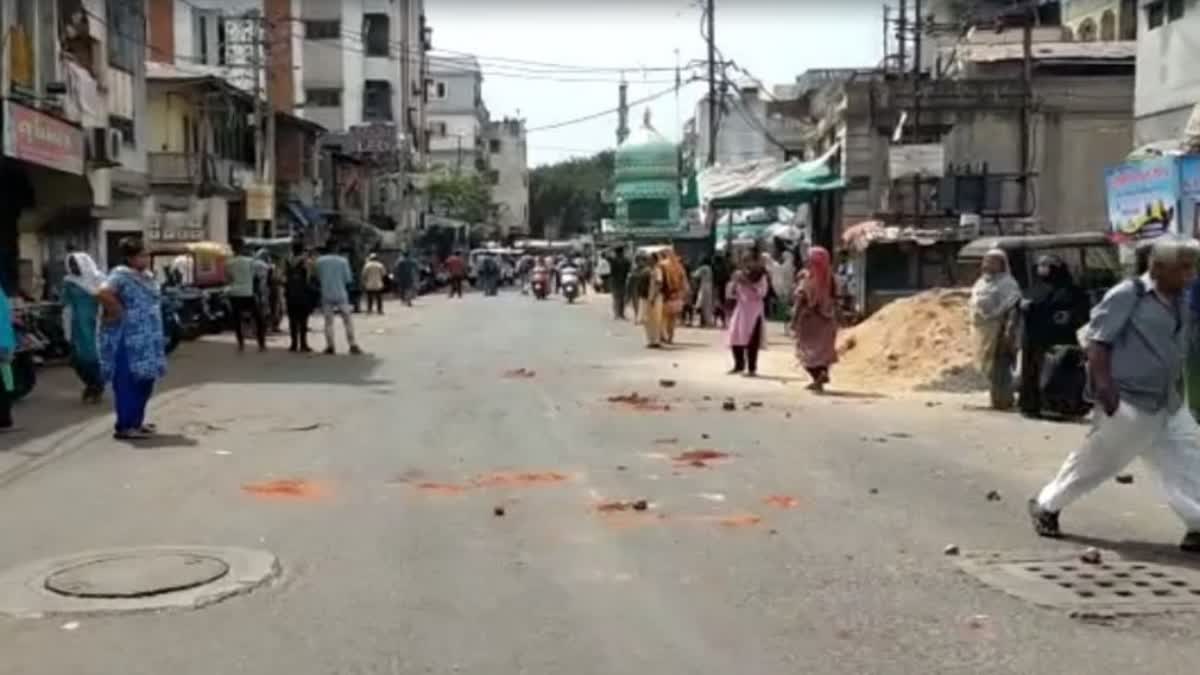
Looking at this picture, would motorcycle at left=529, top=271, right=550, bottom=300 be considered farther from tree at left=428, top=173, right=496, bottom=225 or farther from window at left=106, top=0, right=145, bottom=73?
tree at left=428, top=173, right=496, bottom=225

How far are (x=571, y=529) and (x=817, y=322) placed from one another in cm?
944

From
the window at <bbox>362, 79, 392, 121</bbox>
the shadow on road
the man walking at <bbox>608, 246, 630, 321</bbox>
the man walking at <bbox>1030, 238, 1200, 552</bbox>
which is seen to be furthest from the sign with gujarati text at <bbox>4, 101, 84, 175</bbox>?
the window at <bbox>362, 79, 392, 121</bbox>

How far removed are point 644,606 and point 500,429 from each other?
6.88 meters

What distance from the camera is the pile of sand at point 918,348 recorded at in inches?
704

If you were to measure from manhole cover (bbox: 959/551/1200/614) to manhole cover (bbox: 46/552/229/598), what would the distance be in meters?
3.93

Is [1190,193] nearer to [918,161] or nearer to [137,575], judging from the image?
[137,575]

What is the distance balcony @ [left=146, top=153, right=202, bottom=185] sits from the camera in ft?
132

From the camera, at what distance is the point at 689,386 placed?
60.2ft

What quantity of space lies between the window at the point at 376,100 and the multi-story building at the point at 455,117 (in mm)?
30253

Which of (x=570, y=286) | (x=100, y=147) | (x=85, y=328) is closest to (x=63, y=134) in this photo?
(x=100, y=147)

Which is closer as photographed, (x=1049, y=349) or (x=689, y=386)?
(x=1049, y=349)

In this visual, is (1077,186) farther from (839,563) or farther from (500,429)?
(839,563)

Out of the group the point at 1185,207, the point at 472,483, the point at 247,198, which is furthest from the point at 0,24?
the point at 247,198

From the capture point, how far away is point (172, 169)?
40.6m
